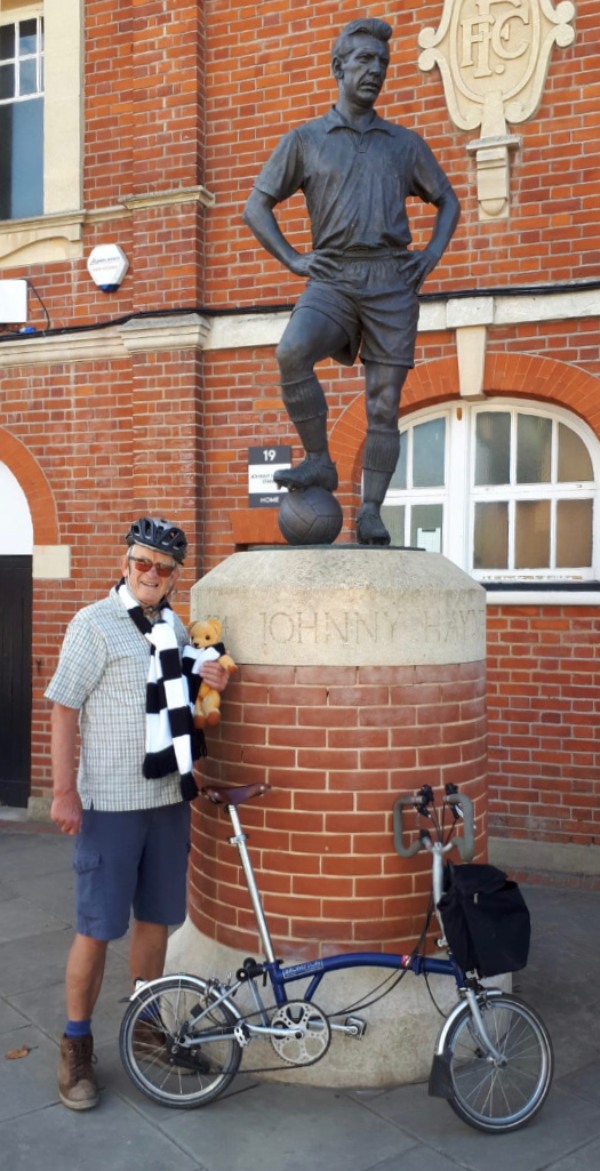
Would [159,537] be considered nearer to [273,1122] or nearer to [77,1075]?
[77,1075]

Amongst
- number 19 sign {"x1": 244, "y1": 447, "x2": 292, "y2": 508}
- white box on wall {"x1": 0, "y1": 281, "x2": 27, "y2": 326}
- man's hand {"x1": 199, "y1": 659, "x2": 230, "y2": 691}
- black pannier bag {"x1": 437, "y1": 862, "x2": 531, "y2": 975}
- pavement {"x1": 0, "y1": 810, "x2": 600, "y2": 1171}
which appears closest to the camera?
pavement {"x1": 0, "y1": 810, "x2": 600, "y2": 1171}

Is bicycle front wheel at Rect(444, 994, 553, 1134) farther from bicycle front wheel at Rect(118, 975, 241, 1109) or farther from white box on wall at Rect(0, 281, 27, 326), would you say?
white box on wall at Rect(0, 281, 27, 326)

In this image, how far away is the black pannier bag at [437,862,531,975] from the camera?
3344 mm

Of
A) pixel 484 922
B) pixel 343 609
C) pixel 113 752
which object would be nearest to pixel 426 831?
pixel 484 922

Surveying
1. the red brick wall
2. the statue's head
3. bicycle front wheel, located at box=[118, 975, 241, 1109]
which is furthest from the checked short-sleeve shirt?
the red brick wall

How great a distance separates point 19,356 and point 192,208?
187 centimetres

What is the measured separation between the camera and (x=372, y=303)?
423cm

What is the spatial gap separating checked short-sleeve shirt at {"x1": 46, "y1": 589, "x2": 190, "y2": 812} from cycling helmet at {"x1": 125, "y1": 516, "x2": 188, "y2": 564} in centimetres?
24

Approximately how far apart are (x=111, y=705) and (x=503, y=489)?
432 cm

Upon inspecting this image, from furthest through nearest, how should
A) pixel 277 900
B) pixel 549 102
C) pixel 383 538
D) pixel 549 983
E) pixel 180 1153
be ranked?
pixel 549 102
pixel 549 983
pixel 383 538
pixel 277 900
pixel 180 1153

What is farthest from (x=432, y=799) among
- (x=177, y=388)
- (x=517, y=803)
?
(x=177, y=388)

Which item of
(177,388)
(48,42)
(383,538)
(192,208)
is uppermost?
(48,42)

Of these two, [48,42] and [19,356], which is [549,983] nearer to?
[19,356]

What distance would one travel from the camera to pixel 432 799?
3678 millimetres
